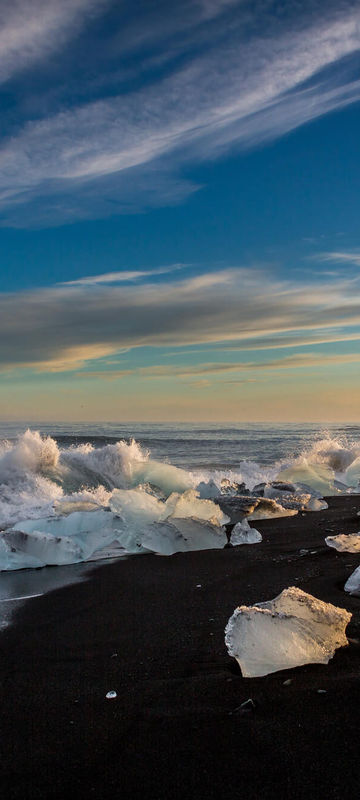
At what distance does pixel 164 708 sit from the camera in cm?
183

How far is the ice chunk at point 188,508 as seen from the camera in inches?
202

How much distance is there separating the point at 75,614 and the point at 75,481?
7.21 m

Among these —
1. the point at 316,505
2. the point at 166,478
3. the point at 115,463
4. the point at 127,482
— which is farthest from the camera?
the point at 115,463

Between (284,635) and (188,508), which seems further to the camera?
(188,508)

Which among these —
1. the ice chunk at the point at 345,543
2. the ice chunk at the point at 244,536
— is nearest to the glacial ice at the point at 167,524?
the ice chunk at the point at 244,536

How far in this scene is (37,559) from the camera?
419 centimetres

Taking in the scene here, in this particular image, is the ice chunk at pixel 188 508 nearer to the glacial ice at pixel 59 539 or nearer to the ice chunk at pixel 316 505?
the glacial ice at pixel 59 539

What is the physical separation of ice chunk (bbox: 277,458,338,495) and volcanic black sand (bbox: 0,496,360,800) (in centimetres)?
511

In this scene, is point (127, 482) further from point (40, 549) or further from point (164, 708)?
point (164, 708)

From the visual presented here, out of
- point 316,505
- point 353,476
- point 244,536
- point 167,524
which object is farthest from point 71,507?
point 353,476

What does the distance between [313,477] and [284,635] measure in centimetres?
678

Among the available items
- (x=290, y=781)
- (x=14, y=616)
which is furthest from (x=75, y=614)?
(x=290, y=781)

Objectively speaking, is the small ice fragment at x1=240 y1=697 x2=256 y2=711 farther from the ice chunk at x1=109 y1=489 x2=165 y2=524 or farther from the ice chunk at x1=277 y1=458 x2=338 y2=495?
the ice chunk at x1=277 y1=458 x2=338 y2=495

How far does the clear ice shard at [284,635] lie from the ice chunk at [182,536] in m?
2.17
